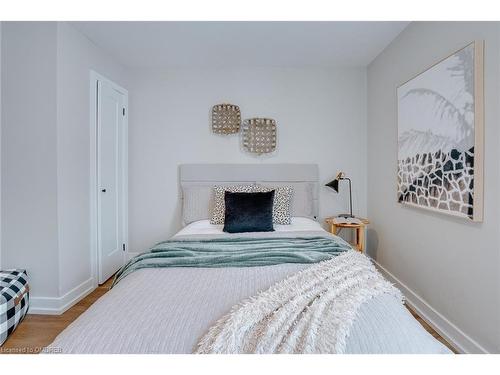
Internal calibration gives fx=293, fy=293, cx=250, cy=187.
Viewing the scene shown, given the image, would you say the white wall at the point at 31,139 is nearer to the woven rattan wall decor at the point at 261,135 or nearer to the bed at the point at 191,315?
the bed at the point at 191,315

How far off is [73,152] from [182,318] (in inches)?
80.7

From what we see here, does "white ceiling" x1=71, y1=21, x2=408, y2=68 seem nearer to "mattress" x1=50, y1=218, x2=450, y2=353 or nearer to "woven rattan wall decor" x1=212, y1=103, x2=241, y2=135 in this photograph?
"woven rattan wall decor" x1=212, y1=103, x2=241, y2=135

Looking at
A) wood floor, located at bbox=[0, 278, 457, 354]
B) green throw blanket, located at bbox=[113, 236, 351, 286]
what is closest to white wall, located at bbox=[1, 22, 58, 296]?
wood floor, located at bbox=[0, 278, 457, 354]

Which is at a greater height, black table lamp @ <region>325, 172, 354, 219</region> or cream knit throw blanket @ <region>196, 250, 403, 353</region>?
black table lamp @ <region>325, 172, 354, 219</region>

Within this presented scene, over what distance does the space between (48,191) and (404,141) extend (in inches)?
117

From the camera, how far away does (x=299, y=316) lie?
1076mm

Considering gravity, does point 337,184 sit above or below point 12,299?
above

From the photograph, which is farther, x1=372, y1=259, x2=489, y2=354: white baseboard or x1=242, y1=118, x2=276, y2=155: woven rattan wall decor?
x1=242, y1=118, x2=276, y2=155: woven rattan wall decor

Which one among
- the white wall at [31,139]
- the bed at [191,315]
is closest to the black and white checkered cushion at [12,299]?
the white wall at [31,139]

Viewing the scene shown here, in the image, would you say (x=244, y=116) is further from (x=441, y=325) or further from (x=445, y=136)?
(x=441, y=325)

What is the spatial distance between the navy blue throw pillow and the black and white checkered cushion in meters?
1.62

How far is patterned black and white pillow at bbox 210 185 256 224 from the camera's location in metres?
3.01

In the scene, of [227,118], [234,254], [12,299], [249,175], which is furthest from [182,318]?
[227,118]

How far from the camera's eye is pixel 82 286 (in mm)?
2635
